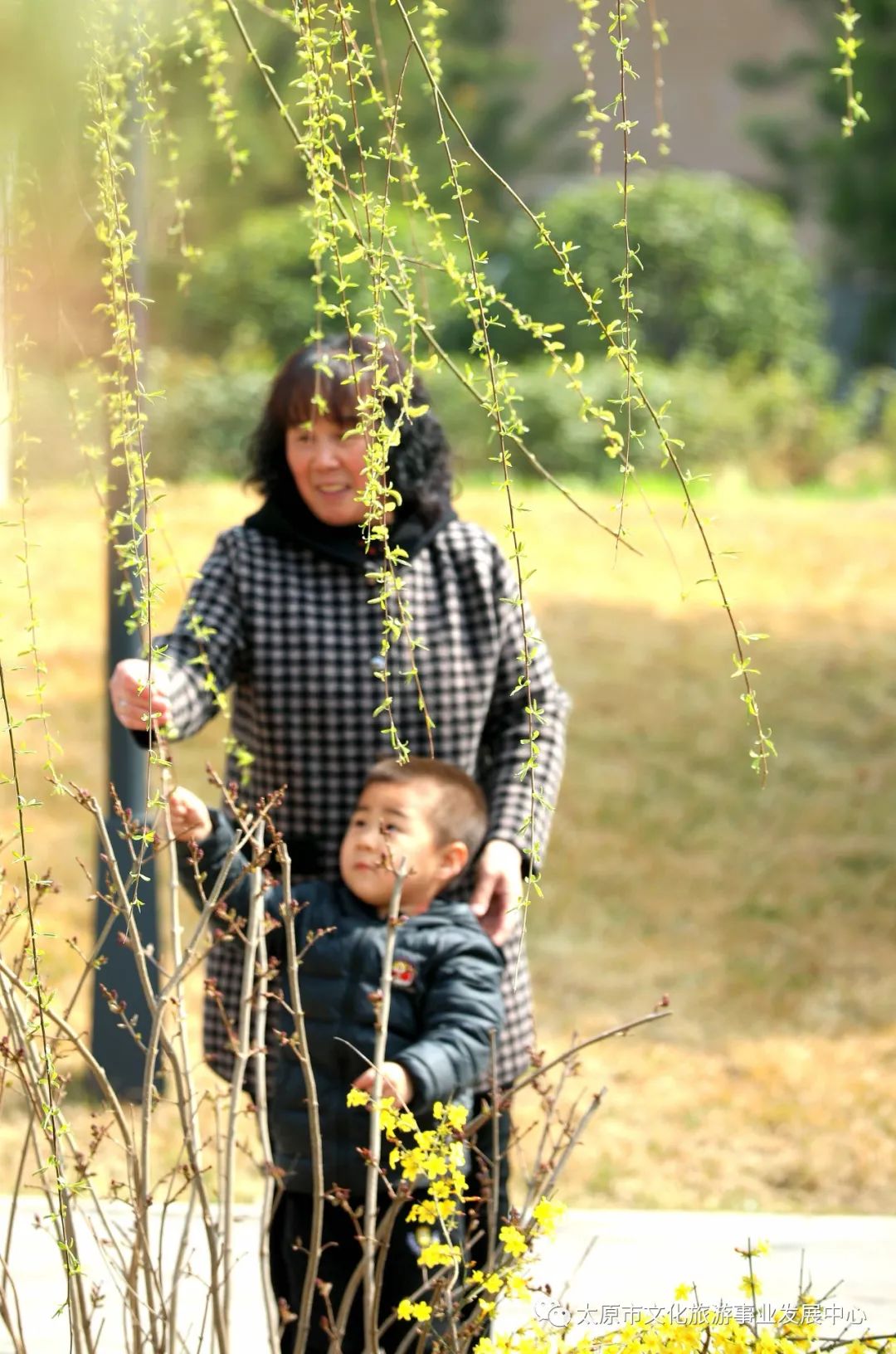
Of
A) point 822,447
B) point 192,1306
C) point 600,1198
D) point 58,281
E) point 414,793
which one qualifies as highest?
point 58,281

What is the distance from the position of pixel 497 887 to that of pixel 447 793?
14cm

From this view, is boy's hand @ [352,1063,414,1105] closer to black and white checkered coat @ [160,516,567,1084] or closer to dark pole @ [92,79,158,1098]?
black and white checkered coat @ [160,516,567,1084]

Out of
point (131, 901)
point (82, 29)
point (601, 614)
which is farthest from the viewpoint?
point (601, 614)

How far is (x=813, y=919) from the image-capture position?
533 centimetres

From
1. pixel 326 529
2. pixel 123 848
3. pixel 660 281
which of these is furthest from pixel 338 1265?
pixel 660 281

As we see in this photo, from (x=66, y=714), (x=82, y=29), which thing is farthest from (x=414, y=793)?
(x=66, y=714)

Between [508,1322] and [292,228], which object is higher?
[508,1322]

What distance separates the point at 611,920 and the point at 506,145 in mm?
16868

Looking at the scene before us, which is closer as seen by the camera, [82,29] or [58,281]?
[82,29]

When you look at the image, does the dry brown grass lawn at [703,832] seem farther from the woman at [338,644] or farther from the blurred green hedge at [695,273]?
the blurred green hedge at [695,273]

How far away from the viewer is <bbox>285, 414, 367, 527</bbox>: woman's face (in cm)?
219

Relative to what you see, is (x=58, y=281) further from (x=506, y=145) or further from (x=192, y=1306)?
(x=506, y=145)

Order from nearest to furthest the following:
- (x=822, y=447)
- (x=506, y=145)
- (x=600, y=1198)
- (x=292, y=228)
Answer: (x=600, y=1198)
(x=822, y=447)
(x=292, y=228)
(x=506, y=145)

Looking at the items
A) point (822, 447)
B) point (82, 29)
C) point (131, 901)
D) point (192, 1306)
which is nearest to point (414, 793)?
point (131, 901)
